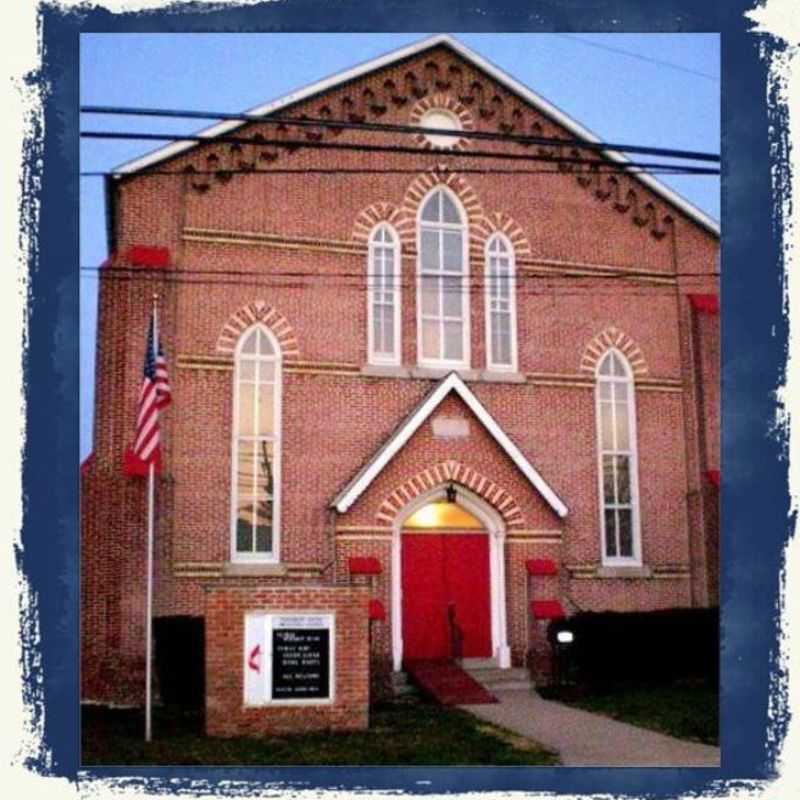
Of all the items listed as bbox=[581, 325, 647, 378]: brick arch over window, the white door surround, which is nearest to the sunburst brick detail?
bbox=[581, 325, 647, 378]: brick arch over window

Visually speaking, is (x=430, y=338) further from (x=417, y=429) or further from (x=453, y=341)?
(x=417, y=429)

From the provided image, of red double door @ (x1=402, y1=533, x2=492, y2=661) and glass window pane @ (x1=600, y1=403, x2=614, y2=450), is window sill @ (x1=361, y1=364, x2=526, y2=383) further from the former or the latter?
red double door @ (x1=402, y1=533, x2=492, y2=661)

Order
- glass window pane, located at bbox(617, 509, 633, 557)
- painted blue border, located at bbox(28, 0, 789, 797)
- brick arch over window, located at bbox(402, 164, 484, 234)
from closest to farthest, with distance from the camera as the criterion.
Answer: painted blue border, located at bbox(28, 0, 789, 797), brick arch over window, located at bbox(402, 164, 484, 234), glass window pane, located at bbox(617, 509, 633, 557)

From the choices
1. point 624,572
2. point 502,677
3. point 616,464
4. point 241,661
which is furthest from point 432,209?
point 241,661

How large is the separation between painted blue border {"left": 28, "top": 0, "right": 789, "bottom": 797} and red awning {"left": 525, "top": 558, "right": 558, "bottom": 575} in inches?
182

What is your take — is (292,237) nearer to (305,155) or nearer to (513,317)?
(305,155)

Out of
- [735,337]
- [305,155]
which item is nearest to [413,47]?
[305,155]

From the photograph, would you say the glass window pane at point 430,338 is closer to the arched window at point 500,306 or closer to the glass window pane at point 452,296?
the glass window pane at point 452,296

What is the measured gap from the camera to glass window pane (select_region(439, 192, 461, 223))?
18.6 m

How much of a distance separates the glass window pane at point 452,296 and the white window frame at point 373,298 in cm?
69

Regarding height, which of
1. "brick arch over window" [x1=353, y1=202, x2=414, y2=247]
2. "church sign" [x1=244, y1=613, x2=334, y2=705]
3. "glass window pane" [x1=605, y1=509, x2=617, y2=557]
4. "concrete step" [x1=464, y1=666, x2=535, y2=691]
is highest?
"brick arch over window" [x1=353, y1=202, x2=414, y2=247]

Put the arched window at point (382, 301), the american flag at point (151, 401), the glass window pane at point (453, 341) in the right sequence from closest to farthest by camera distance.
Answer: the american flag at point (151, 401) → the arched window at point (382, 301) → the glass window pane at point (453, 341)

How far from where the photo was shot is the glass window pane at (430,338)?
18391 millimetres

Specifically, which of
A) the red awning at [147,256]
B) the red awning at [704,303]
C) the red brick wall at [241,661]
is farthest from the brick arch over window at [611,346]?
the red awning at [147,256]
